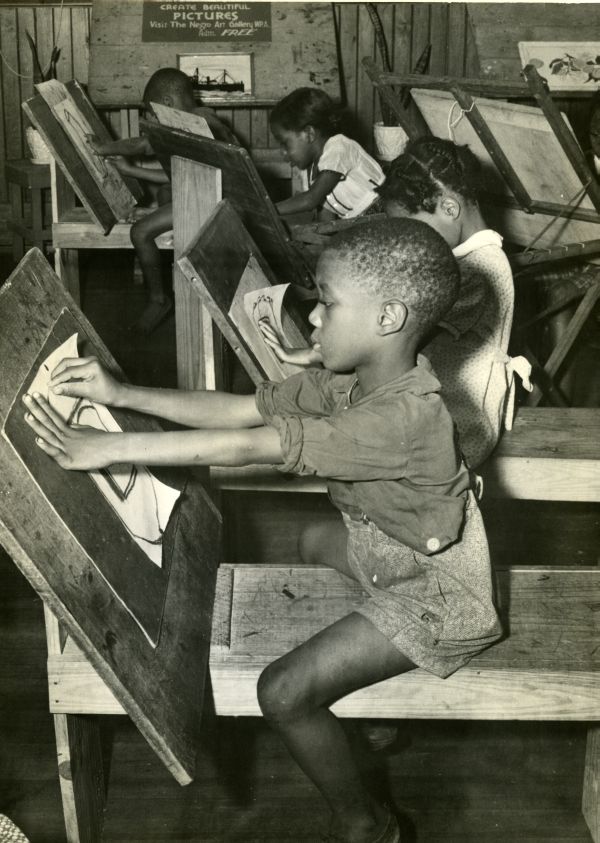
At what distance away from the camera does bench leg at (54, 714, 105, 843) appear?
6.25 ft

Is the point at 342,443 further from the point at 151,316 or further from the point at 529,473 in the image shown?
the point at 151,316

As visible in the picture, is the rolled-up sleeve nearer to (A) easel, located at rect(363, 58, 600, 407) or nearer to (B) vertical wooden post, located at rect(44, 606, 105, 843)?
(B) vertical wooden post, located at rect(44, 606, 105, 843)

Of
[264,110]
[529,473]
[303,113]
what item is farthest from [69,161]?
[529,473]

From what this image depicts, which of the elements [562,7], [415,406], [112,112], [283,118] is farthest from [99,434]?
[562,7]

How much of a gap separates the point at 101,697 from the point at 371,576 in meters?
0.58

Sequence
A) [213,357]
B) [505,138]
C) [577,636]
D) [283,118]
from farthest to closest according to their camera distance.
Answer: [283,118] < [505,138] < [213,357] < [577,636]

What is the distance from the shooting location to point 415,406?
161cm

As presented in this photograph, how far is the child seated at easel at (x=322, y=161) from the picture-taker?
461 cm

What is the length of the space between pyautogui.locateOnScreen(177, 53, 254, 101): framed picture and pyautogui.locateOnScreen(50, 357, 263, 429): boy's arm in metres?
4.95

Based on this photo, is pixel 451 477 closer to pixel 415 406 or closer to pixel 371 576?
pixel 415 406

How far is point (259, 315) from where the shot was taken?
2.67 meters

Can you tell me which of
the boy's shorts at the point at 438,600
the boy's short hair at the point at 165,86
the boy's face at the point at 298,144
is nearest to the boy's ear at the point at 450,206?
the boy's shorts at the point at 438,600

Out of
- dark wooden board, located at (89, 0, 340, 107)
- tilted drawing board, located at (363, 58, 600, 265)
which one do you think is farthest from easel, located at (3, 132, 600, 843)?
dark wooden board, located at (89, 0, 340, 107)

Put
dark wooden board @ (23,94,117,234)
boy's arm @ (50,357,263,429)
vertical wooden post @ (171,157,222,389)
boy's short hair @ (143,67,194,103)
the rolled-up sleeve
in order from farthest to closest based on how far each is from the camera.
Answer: boy's short hair @ (143,67,194,103) → dark wooden board @ (23,94,117,234) → vertical wooden post @ (171,157,222,389) → boy's arm @ (50,357,263,429) → the rolled-up sleeve
